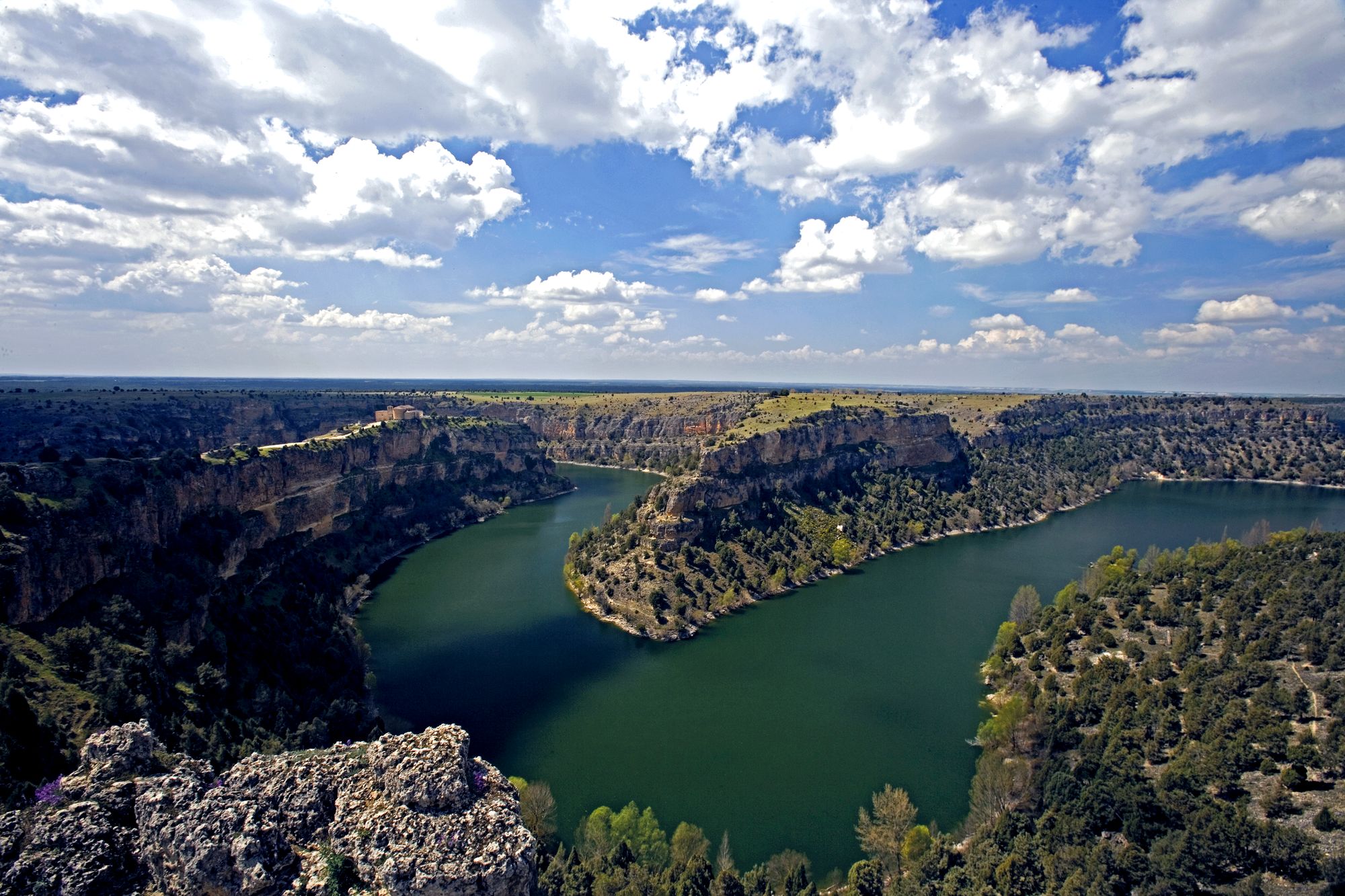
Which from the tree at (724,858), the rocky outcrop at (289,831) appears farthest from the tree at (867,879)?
the rocky outcrop at (289,831)

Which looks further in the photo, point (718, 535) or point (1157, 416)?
point (1157, 416)


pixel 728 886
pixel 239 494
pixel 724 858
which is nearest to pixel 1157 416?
pixel 724 858

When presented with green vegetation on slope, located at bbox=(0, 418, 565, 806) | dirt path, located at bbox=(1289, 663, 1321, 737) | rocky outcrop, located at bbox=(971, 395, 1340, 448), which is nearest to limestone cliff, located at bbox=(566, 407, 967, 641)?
green vegetation on slope, located at bbox=(0, 418, 565, 806)

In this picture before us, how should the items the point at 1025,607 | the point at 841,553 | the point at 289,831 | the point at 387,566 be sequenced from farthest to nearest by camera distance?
the point at 387,566, the point at 841,553, the point at 1025,607, the point at 289,831

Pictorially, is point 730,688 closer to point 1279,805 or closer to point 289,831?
point 1279,805

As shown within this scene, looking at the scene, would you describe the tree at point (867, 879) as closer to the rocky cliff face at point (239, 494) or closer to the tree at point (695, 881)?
the tree at point (695, 881)

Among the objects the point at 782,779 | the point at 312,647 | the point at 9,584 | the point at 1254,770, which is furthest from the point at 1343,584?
the point at 9,584
